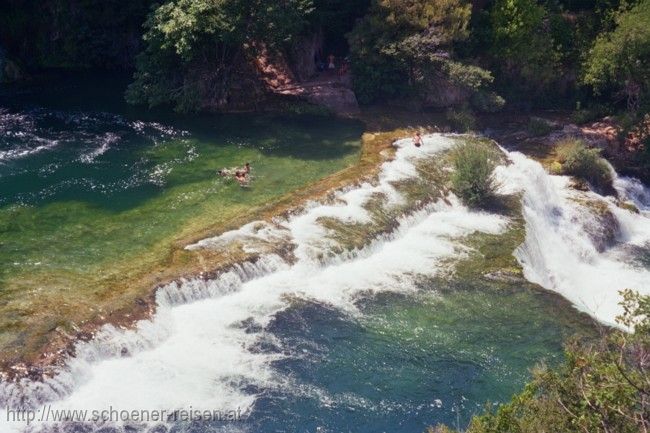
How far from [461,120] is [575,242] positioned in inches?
408

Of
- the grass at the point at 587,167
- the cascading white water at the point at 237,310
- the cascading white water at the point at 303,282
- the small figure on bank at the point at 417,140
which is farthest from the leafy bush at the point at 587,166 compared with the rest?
the cascading white water at the point at 237,310

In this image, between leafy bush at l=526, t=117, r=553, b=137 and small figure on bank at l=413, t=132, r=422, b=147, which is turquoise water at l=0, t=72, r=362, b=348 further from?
leafy bush at l=526, t=117, r=553, b=137

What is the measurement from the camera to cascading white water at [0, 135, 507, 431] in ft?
50.3

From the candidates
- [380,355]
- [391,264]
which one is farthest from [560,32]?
[380,355]

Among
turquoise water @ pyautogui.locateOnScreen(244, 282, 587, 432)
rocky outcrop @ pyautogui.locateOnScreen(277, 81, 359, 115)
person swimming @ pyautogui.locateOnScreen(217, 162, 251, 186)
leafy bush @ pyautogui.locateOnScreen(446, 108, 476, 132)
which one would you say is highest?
rocky outcrop @ pyautogui.locateOnScreen(277, 81, 359, 115)

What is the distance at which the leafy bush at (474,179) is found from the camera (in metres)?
25.6

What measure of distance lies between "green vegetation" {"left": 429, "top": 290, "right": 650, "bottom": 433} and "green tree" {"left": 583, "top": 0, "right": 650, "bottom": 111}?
2358 cm

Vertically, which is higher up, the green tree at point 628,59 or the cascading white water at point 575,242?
the green tree at point 628,59

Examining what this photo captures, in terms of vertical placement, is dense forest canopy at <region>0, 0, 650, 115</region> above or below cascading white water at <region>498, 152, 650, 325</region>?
above

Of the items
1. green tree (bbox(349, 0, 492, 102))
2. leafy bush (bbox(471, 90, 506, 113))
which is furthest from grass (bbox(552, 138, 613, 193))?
green tree (bbox(349, 0, 492, 102))

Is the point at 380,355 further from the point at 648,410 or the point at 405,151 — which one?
the point at 405,151

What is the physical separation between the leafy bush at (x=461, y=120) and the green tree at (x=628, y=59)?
6066 mm

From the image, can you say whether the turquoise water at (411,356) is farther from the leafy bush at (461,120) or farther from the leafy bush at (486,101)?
the leafy bush at (486,101)

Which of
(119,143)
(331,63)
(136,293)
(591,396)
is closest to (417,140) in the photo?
(331,63)
